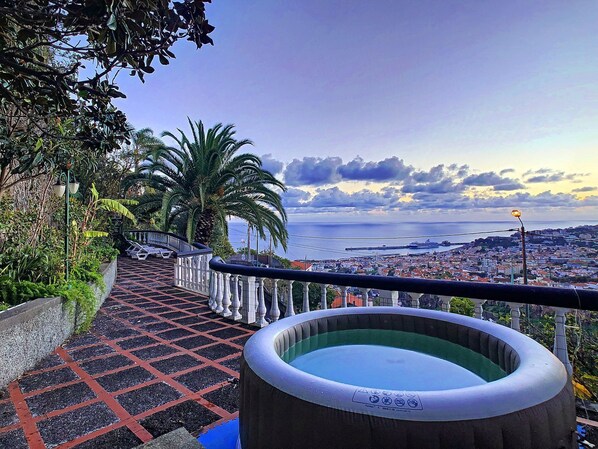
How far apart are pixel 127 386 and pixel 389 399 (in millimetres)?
2737

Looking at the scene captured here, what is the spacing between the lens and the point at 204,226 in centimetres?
1179

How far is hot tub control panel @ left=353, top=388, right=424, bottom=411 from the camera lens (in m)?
1.15

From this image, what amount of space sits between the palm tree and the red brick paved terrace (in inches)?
253

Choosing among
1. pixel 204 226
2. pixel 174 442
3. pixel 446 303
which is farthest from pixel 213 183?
pixel 174 442

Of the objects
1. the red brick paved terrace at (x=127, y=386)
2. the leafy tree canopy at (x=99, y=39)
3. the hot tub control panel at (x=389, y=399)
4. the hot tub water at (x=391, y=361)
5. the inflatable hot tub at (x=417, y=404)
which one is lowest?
the red brick paved terrace at (x=127, y=386)

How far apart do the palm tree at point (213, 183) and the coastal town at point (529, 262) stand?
6.28m

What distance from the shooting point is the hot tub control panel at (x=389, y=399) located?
1.15 metres

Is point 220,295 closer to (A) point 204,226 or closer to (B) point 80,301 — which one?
(B) point 80,301

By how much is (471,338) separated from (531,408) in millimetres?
1094

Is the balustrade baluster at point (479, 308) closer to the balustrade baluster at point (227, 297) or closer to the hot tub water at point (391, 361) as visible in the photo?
the hot tub water at point (391, 361)

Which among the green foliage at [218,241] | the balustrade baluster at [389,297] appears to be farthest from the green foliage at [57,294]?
the green foliage at [218,241]

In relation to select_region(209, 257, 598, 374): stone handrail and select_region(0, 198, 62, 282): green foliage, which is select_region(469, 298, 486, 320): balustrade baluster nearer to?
select_region(209, 257, 598, 374): stone handrail

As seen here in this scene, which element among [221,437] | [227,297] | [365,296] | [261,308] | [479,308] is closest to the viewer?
[221,437]

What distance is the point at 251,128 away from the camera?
14180 millimetres
